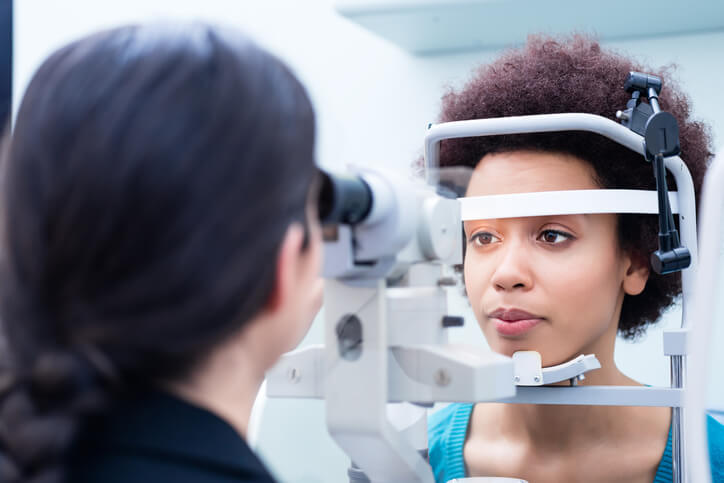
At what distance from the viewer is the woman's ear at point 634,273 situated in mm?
1088

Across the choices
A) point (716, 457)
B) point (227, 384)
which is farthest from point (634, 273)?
point (227, 384)

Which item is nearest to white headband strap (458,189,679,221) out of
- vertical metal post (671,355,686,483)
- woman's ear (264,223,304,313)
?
vertical metal post (671,355,686,483)

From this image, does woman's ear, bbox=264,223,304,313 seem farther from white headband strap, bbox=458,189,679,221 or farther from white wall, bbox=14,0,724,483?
white wall, bbox=14,0,724,483

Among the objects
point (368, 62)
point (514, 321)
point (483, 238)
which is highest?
point (368, 62)

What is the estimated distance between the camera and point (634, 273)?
1.09 m

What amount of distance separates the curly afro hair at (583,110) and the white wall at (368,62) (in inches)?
7.6

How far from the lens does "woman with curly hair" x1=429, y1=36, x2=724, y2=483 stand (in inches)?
39.8

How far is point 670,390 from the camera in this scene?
0.90 m

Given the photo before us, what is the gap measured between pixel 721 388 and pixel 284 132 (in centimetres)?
140

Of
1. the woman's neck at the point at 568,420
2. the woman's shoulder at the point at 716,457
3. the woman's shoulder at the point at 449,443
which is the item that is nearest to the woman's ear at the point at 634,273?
the woman's neck at the point at 568,420

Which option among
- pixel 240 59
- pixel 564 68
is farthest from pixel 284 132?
pixel 564 68

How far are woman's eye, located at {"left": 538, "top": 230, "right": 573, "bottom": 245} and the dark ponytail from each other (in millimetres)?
644

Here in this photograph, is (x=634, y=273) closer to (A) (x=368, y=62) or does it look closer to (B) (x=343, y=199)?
(B) (x=343, y=199)

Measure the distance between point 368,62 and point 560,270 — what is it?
3.16 feet
